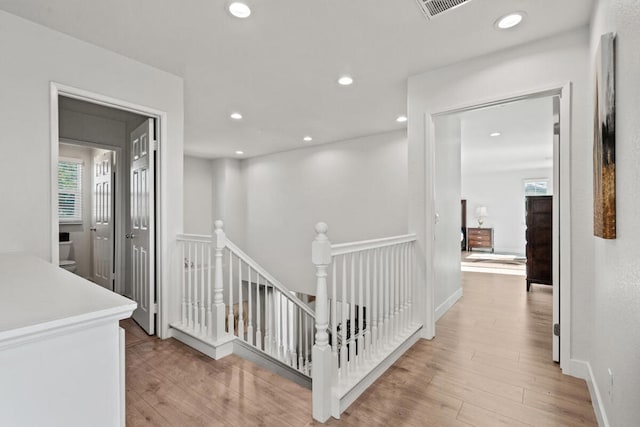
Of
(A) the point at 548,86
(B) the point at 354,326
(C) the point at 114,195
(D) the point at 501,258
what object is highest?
(A) the point at 548,86

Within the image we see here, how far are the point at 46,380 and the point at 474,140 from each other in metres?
6.00

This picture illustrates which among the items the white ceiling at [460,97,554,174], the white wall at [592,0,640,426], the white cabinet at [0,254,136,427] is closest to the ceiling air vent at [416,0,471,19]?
the white wall at [592,0,640,426]

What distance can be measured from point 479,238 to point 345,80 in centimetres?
790

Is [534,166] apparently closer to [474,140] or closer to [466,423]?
[474,140]

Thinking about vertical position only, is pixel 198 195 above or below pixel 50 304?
above

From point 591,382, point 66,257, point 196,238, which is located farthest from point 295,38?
point 66,257

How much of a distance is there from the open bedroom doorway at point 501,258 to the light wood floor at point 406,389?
0.14 metres

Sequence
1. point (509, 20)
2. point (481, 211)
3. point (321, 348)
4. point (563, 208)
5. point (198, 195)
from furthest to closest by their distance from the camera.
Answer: point (481, 211) → point (198, 195) → point (563, 208) → point (509, 20) → point (321, 348)

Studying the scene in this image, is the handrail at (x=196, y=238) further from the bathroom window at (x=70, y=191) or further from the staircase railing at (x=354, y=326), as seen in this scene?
the bathroom window at (x=70, y=191)

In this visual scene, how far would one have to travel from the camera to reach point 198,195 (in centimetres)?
686

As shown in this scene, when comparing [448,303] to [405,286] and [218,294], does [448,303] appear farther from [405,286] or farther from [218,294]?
[218,294]

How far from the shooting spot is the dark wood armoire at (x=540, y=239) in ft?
14.0

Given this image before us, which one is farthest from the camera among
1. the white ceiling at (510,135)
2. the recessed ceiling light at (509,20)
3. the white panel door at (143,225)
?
the white ceiling at (510,135)

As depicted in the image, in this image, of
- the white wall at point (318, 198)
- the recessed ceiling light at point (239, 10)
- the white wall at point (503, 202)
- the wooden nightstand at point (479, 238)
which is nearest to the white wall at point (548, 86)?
the recessed ceiling light at point (239, 10)
